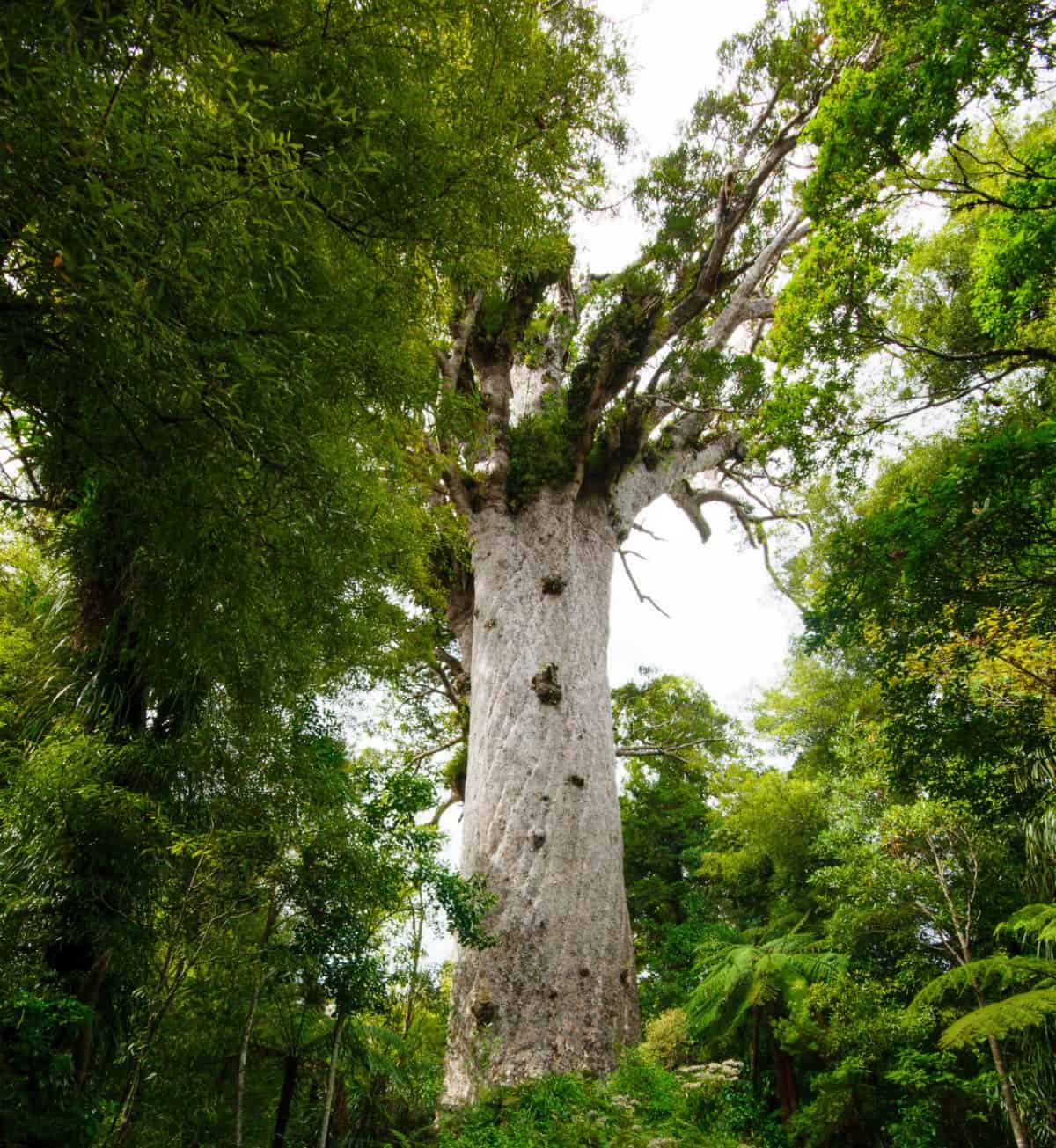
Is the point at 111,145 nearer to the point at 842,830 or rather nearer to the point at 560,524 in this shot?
the point at 560,524

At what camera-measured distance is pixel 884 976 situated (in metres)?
7.07

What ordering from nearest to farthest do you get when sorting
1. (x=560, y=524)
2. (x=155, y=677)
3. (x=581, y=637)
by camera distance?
(x=155, y=677) < (x=581, y=637) < (x=560, y=524)

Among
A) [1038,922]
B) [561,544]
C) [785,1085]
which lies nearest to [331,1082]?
[561,544]

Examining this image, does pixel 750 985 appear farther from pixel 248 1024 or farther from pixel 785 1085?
pixel 248 1024

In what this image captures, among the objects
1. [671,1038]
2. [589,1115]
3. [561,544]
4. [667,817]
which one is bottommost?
[589,1115]

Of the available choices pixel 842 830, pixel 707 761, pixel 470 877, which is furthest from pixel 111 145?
pixel 707 761

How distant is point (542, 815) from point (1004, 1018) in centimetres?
313

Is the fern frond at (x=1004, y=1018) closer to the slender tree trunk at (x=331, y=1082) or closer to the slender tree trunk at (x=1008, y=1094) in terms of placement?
the slender tree trunk at (x=1008, y=1094)

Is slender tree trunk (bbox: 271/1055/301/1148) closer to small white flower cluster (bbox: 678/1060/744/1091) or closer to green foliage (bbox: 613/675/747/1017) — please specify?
small white flower cluster (bbox: 678/1060/744/1091)

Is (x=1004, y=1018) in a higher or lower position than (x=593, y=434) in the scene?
lower

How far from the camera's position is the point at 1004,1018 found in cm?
439

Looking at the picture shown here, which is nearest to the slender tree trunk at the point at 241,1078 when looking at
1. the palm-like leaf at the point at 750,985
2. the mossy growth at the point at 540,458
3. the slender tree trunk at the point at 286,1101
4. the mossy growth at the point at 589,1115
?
the slender tree trunk at the point at 286,1101

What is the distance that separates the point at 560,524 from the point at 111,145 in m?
4.73

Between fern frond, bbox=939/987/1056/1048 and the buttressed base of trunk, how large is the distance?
214 centimetres
